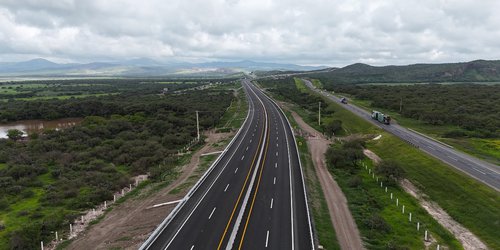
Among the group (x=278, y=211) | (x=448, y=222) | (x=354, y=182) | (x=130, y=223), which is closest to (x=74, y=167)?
(x=130, y=223)

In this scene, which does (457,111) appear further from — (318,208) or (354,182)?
(318,208)

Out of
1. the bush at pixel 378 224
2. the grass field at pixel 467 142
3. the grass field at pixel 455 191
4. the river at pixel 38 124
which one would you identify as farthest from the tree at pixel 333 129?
the river at pixel 38 124

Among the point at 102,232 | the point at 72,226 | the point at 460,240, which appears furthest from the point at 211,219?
the point at 460,240

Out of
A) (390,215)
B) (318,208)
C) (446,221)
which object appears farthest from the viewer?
(318,208)

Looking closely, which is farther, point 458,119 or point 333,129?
point 333,129

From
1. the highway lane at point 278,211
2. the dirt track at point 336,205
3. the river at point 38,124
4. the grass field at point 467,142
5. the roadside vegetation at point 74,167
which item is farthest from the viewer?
the river at point 38,124

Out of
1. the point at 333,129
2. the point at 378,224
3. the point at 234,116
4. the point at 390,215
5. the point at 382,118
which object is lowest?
the point at 390,215

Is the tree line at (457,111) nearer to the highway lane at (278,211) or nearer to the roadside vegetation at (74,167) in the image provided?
the highway lane at (278,211)
